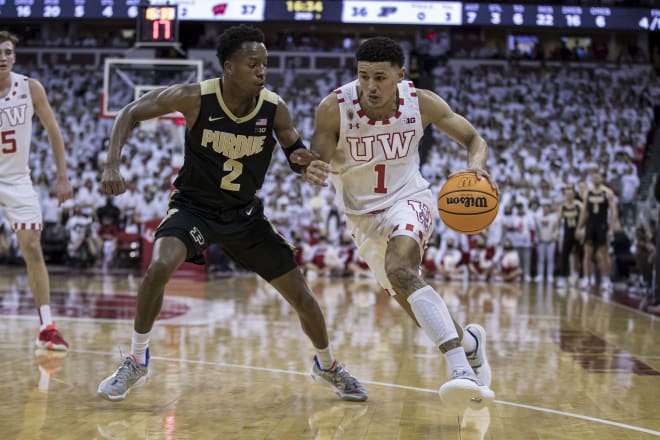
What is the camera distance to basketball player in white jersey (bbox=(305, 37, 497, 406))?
4488 millimetres

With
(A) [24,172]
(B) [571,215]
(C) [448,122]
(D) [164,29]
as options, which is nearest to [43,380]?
(A) [24,172]

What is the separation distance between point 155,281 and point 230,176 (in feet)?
2.46

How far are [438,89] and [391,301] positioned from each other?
14.7m

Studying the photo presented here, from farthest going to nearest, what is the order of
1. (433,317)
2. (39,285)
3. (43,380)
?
1. (39,285)
2. (43,380)
3. (433,317)

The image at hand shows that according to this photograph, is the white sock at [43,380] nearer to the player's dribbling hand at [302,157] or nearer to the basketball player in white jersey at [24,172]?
the basketball player in white jersey at [24,172]

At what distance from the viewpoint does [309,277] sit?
1554cm

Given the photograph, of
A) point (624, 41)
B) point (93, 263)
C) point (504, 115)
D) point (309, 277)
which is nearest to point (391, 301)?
point (309, 277)

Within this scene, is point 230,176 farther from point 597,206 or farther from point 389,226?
point 597,206

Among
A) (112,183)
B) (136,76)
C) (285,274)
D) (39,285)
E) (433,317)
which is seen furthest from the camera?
(136,76)

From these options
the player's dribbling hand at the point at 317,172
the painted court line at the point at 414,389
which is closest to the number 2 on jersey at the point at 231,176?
the player's dribbling hand at the point at 317,172

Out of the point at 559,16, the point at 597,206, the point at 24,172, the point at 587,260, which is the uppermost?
the point at 559,16

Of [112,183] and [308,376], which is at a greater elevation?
[112,183]

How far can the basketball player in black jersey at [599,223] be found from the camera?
46.4 ft

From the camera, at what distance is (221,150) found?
182 inches
